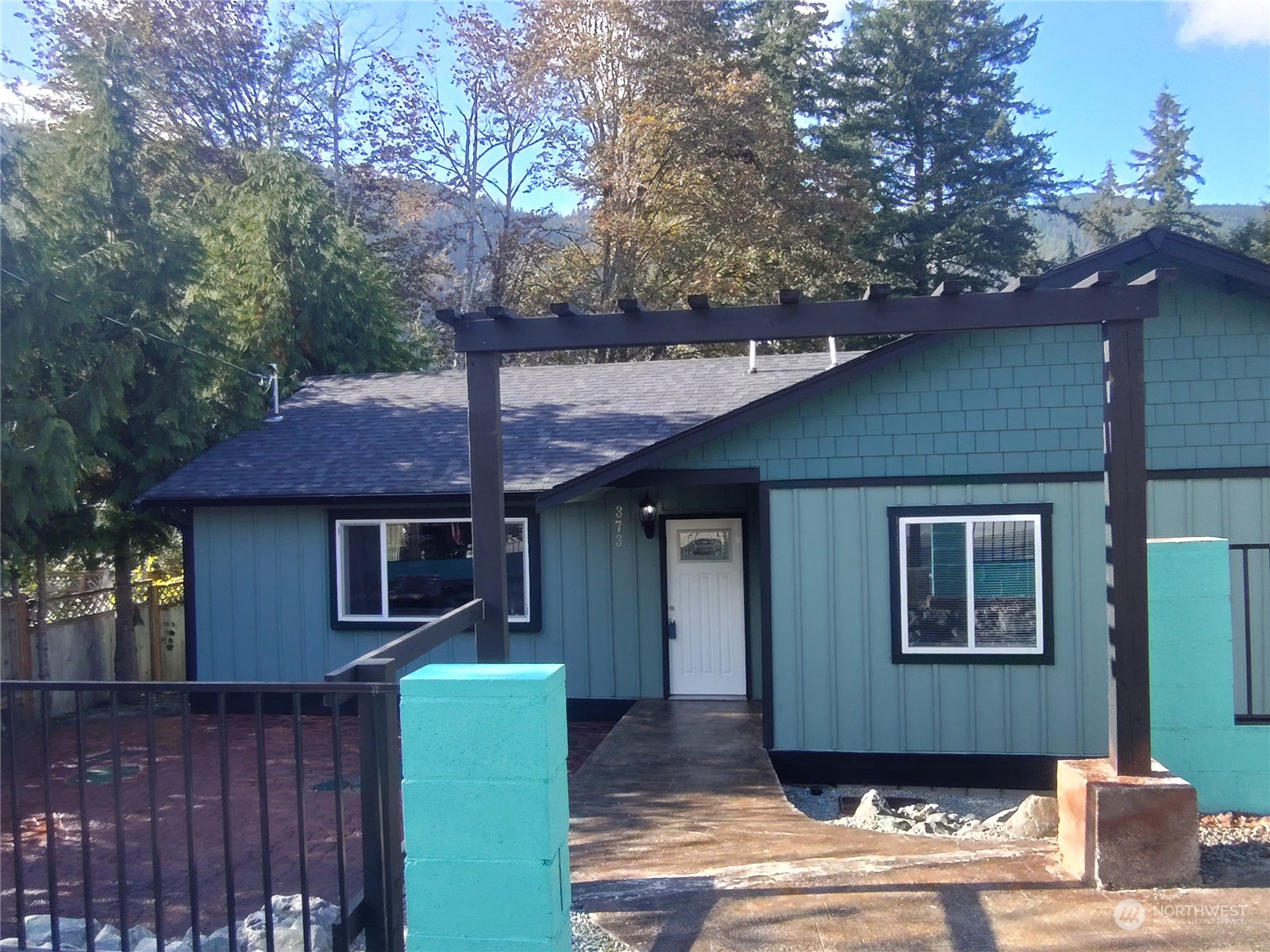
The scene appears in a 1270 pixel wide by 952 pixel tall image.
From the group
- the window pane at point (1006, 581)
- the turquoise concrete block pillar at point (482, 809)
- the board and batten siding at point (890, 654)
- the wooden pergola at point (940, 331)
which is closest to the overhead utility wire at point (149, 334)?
the wooden pergola at point (940, 331)

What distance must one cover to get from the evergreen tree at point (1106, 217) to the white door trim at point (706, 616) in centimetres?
3442

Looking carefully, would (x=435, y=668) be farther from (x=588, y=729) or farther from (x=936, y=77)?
(x=936, y=77)

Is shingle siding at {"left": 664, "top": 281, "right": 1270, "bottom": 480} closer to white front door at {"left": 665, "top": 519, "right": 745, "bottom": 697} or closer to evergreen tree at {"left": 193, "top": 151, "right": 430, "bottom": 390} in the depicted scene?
white front door at {"left": 665, "top": 519, "right": 745, "bottom": 697}

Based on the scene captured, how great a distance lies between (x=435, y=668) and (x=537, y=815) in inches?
23.8

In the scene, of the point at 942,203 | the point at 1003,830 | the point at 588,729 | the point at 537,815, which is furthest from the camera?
the point at 942,203

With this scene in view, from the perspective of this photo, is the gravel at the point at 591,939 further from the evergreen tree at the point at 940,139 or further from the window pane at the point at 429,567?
the evergreen tree at the point at 940,139

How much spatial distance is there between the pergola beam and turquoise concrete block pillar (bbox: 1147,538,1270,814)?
56.7 inches

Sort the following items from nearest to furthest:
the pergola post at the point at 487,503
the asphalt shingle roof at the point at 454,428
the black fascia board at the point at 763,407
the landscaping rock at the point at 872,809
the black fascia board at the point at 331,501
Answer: the pergola post at the point at 487,503, the landscaping rock at the point at 872,809, the black fascia board at the point at 763,407, the black fascia board at the point at 331,501, the asphalt shingle roof at the point at 454,428

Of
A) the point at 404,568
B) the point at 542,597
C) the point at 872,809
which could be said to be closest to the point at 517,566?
the point at 542,597

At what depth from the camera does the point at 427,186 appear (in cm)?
2761

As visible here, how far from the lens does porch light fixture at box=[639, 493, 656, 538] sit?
33.9ft

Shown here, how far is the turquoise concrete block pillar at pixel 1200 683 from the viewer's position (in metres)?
5.38

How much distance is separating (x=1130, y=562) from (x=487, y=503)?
117 inches

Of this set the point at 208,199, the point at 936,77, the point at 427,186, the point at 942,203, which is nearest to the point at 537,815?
the point at 208,199
